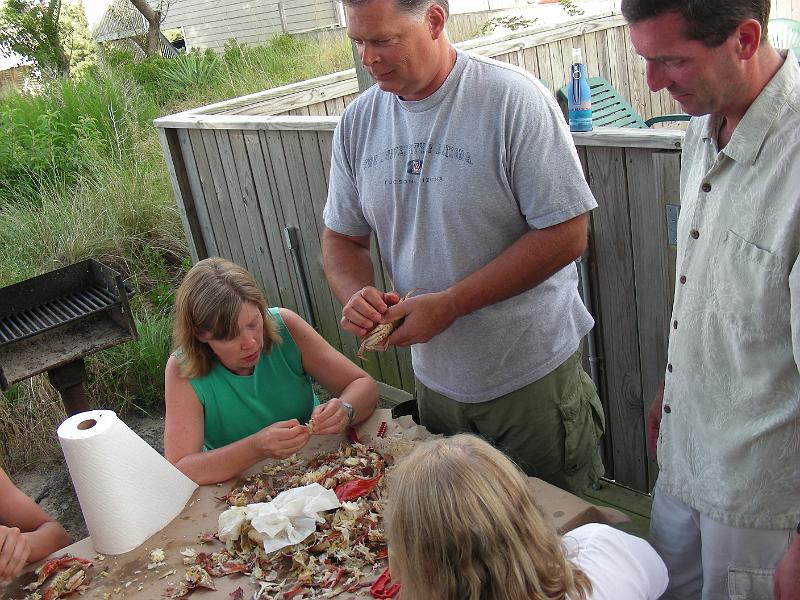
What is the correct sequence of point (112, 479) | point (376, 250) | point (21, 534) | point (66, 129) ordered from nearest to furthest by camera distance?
point (112, 479)
point (21, 534)
point (376, 250)
point (66, 129)

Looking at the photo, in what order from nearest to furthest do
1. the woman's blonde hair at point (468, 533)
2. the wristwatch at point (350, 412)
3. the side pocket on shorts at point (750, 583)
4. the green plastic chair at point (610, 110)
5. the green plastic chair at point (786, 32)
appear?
1. the woman's blonde hair at point (468, 533)
2. the side pocket on shorts at point (750, 583)
3. the wristwatch at point (350, 412)
4. the green plastic chair at point (610, 110)
5. the green plastic chair at point (786, 32)

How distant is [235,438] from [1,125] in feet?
24.3

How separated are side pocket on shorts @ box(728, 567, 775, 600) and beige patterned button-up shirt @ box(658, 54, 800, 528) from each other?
110 millimetres

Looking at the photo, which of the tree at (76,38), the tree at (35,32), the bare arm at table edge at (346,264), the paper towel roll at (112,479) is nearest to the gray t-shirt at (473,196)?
the bare arm at table edge at (346,264)

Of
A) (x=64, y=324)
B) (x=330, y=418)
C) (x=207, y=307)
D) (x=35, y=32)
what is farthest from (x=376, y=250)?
(x=35, y=32)

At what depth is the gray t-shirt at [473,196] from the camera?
2010 mm

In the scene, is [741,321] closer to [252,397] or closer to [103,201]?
[252,397]

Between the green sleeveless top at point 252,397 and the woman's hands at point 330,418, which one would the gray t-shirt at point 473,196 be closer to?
the woman's hands at point 330,418

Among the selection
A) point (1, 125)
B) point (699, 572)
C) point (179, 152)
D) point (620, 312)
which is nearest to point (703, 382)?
point (699, 572)

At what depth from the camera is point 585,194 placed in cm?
203

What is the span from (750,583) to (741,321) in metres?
0.59

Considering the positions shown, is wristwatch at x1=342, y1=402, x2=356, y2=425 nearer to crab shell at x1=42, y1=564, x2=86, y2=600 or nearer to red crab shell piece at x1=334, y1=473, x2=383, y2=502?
red crab shell piece at x1=334, y1=473, x2=383, y2=502

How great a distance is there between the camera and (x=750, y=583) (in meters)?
1.64

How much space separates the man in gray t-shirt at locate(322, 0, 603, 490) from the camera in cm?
201
